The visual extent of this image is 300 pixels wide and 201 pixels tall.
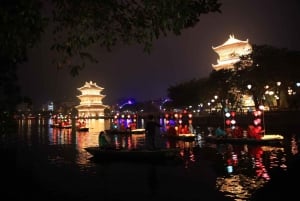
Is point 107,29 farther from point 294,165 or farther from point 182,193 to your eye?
point 182,193

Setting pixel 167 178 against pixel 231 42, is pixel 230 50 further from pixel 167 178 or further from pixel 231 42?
pixel 167 178

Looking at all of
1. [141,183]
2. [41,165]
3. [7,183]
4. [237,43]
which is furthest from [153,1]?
[237,43]

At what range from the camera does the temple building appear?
290 ft

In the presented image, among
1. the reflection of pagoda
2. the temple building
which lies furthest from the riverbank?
the reflection of pagoda

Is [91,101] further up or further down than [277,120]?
further up

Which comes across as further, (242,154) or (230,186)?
(242,154)

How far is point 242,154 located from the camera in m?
26.3

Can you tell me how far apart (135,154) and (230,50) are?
72284mm

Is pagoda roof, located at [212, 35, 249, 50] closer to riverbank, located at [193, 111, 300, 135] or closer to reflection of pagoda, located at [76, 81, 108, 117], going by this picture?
riverbank, located at [193, 111, 300, 135]

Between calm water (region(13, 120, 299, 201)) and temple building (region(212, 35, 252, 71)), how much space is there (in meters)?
62.6

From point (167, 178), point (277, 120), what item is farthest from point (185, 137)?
point (277, 120)

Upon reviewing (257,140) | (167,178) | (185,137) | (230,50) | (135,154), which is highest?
(230,50)

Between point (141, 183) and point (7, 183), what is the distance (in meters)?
6.26

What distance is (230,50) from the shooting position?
9156 centimetres
